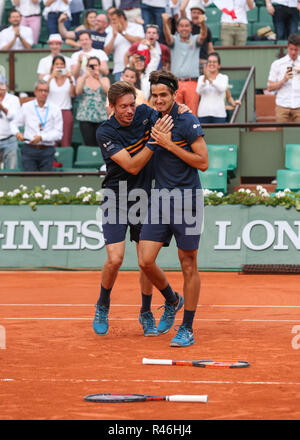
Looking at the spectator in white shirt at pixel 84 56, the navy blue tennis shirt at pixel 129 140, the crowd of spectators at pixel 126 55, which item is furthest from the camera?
the spectator in white shirt at pixel 84 56

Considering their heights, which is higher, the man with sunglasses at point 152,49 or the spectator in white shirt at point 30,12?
the spectator in white shirt at point 30,12

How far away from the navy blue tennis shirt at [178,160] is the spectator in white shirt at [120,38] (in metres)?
10.2

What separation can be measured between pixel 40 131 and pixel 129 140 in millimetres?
8189

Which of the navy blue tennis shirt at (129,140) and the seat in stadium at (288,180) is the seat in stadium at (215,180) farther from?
the navy blue tennis shirt at (129,140)

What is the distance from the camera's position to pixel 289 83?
16.0m

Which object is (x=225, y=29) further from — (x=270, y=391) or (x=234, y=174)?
(x=270, y=391)

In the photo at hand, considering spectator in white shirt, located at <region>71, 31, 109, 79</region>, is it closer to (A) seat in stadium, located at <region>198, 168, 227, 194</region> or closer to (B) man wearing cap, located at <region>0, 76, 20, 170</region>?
(B) man wearing cap, located at <region>0, 76, 20, 170</region>

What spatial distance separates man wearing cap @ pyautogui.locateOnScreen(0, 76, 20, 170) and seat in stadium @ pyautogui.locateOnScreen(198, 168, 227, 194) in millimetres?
3806

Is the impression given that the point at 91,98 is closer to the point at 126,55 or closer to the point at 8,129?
the point at 126,55

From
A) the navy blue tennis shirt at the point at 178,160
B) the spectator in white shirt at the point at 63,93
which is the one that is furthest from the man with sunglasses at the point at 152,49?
the navy blue tennis shirt at the point at 178,160

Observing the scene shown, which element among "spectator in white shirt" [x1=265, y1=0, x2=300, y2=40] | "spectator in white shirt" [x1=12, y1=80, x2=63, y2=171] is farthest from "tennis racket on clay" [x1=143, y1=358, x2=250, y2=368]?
"spectator in white shirt" [x1=265, y1=0, x2=300, y2=40]

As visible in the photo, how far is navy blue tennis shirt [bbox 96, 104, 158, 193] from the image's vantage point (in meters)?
7.70

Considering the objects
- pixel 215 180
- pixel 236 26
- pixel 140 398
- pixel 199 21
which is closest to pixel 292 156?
pixel 215 180

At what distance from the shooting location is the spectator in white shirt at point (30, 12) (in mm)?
19312
